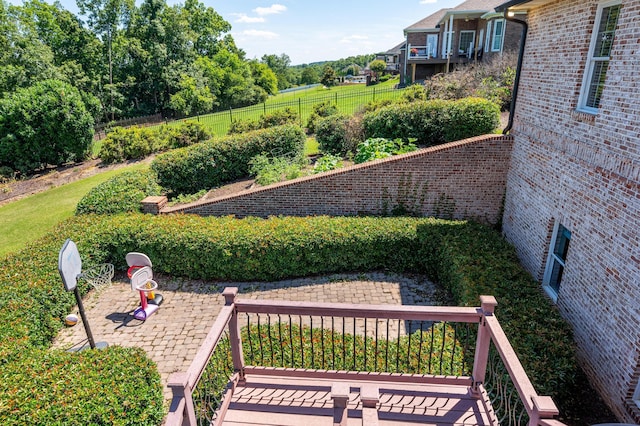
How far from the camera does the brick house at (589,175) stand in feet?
15.2

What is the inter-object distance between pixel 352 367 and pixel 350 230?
3.75m

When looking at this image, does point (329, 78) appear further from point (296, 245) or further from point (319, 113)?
point (296, 245)

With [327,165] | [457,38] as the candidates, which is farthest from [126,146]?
[457,38]

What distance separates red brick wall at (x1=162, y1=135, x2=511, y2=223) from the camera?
9328mm

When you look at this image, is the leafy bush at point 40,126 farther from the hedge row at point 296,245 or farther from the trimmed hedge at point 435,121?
the trimmed hedge at point 435,121

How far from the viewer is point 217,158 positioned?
Answer: 1418cm

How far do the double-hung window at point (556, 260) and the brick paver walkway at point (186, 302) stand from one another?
6.76 feet

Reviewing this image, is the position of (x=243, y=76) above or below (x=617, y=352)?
above

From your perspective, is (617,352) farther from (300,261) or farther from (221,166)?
(221,166)

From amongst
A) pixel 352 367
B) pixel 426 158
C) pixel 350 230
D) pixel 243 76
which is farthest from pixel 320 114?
pixel 243 76

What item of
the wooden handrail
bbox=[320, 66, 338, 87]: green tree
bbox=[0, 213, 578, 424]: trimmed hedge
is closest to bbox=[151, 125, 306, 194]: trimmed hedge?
bbox=[0, 213, 578, 424]: trimmed hedge

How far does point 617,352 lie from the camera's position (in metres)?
4.75

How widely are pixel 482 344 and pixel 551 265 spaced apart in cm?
390

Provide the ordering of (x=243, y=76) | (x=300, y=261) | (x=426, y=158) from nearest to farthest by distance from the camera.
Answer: (x=300, y=261) < (x=426, y=158) < (x=243, y=76)
